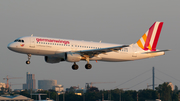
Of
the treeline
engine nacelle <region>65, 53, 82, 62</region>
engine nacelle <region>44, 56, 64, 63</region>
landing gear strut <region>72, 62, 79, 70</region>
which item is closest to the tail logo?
landing gear strut <region>72, 62, 79, 70</region>

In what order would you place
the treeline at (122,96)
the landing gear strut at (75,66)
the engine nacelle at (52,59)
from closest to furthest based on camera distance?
the landing gear strut at (75,66) → the engine nacelle at (52,59) → the treeline at (122,96)

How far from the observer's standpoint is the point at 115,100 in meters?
104

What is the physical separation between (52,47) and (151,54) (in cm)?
2057

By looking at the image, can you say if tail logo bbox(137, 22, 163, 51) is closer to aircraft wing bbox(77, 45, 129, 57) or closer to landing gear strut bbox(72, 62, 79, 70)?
aircraft wing bbox(77, 45, 129, 57)

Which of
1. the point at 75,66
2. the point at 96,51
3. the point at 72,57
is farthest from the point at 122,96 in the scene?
the point at 72,57

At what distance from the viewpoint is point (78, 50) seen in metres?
55.9

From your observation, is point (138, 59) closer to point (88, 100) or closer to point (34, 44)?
point (34, 44)

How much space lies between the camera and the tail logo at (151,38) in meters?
64.9

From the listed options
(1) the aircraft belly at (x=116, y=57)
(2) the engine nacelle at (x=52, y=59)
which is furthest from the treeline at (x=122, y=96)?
(2) the engine nacelle at (x=52, y=59)

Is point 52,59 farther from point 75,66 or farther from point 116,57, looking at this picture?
point 116,57

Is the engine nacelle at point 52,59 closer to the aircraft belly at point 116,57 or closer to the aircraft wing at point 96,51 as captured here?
the aircraft wing at point 96,51

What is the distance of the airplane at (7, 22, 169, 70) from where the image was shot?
53.2 metres

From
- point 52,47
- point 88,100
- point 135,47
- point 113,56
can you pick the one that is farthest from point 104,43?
point 88,100

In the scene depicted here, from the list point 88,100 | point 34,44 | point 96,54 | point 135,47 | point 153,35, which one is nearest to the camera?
point 34,44
